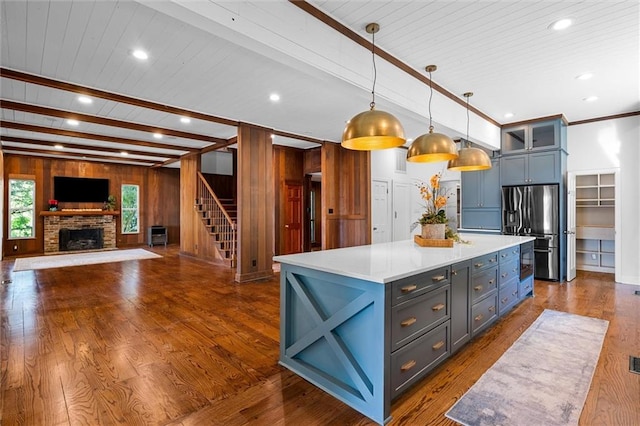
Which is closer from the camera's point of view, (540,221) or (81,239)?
(540,221)

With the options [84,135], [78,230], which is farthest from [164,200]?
[84,135]

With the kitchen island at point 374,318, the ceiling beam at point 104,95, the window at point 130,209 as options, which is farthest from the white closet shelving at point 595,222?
the window at point 130,209

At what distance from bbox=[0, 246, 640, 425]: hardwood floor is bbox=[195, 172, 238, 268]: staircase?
2.13m

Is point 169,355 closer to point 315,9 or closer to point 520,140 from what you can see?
point 315,9

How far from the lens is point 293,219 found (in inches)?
332

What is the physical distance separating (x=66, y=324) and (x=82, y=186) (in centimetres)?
804

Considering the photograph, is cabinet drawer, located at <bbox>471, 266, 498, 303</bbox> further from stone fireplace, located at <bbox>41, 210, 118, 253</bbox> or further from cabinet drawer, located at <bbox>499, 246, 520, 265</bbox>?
stone fireplace, located at <bbox>41, 210, 118, 253</bbox>

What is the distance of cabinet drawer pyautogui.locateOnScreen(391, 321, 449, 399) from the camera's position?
80.7 inches

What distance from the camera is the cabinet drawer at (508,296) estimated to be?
361 cm

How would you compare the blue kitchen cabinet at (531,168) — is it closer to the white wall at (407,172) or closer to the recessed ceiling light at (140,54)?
the white wall at (407,172)

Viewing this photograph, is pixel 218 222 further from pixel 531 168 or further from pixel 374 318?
pixel 531 168

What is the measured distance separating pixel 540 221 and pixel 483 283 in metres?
3.54

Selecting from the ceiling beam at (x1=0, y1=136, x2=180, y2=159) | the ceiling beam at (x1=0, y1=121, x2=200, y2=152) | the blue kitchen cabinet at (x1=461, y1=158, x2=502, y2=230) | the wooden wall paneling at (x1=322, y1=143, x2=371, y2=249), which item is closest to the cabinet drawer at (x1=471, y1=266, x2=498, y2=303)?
the blue kitchen cabinet at (x1=461, y1=158, x2=502, y2=230)

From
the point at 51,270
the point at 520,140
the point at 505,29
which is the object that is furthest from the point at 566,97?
the point at 51,270
